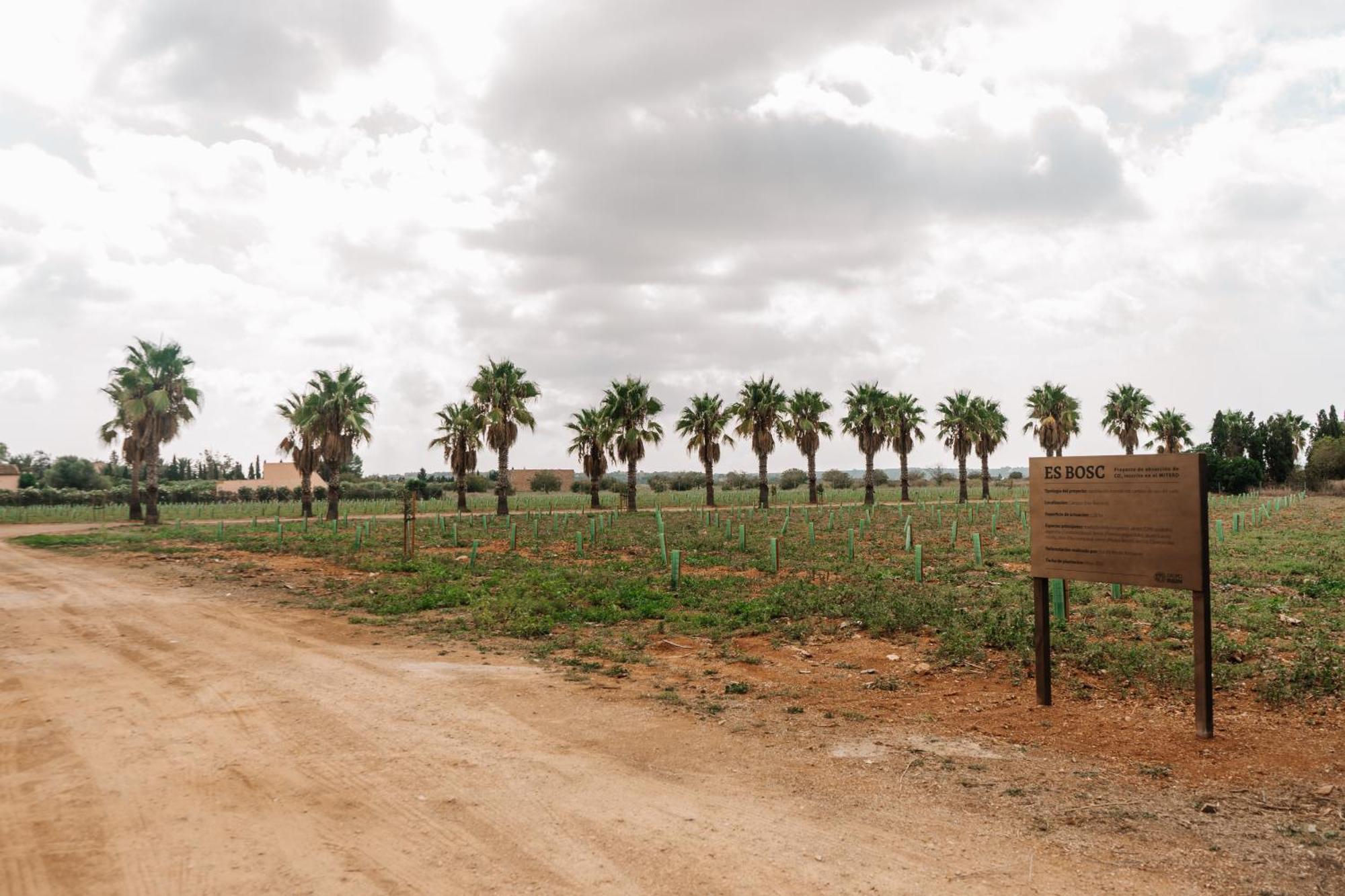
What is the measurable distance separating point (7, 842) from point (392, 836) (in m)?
2.70

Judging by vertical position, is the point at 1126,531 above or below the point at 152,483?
below

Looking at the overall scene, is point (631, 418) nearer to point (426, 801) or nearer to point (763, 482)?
point (763, 482)

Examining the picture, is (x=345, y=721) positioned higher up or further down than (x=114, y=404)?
further down

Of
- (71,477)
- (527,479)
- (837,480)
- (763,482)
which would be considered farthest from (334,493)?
(837,480)

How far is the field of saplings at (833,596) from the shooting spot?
10156 mm

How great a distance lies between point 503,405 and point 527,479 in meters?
67.0

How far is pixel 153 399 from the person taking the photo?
4100 centimetres

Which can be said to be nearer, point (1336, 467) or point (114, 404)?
point (114, 404)

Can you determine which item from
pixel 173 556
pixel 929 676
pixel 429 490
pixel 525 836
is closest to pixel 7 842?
pixel 525 836

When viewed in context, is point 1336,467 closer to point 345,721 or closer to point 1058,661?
point 1058,661

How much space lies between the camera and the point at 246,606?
15.8m

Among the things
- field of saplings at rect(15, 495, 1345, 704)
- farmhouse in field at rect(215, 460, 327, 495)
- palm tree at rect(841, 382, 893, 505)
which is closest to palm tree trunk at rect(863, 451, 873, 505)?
palm tree at rect(841, 382, 893, 505)

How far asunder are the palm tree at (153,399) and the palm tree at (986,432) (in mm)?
61338

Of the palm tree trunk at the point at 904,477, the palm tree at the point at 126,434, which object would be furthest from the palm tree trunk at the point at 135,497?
the palm tree trunk at the point at 904,477
